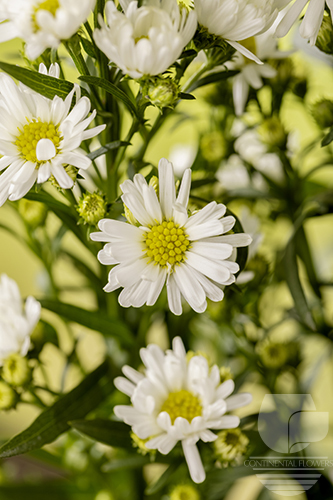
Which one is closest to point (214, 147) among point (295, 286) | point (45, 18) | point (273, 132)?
point (273, 132)

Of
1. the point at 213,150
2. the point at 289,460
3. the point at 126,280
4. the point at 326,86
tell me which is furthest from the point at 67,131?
the point at 326,86

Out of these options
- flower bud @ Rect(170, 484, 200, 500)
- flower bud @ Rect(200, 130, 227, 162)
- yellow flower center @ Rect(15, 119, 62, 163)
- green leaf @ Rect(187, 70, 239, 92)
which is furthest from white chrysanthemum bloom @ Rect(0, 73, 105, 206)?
flower bud @ Rect(170, 484, 200, 500)

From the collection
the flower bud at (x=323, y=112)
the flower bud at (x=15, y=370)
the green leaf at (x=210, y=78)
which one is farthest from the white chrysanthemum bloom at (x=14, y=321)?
the flower bud at (x=323, y=112)

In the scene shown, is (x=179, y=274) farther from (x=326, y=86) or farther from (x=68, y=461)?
(x=326, y=86)

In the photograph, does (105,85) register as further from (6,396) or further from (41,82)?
(6,396)

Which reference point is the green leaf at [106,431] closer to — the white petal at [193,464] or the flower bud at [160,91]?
the white petal at [193,464]
